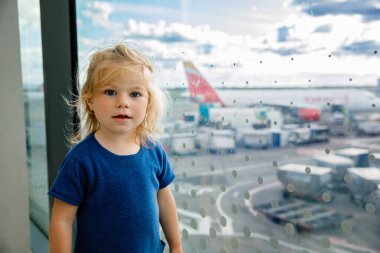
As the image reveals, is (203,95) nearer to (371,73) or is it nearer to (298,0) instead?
(298,0)

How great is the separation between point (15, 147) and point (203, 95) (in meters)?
1.53

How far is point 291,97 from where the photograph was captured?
1023 millimetres

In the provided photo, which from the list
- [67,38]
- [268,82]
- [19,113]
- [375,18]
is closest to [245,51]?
[268,82]

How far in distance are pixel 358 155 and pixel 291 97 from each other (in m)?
0.23

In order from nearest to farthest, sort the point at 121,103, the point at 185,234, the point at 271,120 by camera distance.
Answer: the point at 121,103
the point at 271,120
the point at 185,234

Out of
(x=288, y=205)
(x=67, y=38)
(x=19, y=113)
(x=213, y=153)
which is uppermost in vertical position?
(x=67, y=38)

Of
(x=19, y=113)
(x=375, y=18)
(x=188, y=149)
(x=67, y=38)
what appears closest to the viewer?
(x=375, y=18)

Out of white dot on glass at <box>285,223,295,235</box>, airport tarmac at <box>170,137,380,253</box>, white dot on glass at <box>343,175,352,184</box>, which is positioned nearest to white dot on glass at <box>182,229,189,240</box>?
airport tarmac at <box>170,137,380,253</box>

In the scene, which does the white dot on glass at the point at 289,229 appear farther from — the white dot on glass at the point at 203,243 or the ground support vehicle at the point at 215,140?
the white dot on glass at the point at 203,243

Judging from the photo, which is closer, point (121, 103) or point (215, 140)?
point (121, 103)

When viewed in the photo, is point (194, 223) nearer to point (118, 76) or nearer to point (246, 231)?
point (246, 231)

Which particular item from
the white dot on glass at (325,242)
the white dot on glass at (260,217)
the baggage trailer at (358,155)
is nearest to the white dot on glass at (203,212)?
the white dot on glass at (260,217)

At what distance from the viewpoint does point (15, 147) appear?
243 centimetres

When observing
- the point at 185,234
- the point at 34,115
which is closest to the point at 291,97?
the point at 185,234
